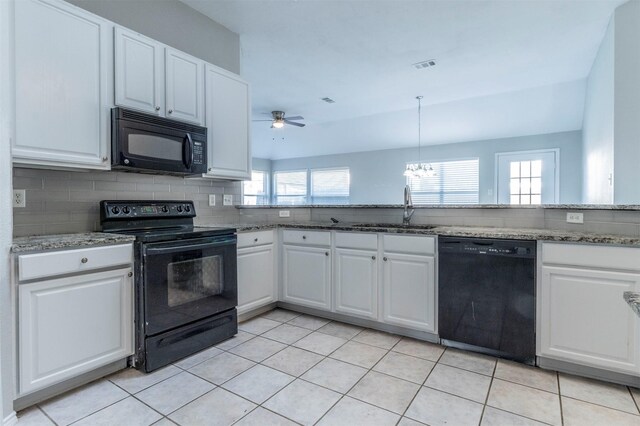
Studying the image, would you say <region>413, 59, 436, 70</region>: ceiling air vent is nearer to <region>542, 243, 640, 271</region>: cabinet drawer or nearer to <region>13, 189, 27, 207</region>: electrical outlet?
<region>542, 243, 640, 271</region>: cabinet drawer

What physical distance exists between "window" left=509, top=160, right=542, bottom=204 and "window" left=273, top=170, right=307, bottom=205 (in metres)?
5.13

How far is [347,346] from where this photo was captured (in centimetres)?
260

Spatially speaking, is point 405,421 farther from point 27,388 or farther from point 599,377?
point 27,388

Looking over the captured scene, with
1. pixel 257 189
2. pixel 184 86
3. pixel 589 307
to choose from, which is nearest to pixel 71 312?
pixel 184 86

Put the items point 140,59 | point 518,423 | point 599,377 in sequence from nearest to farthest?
point 518,423 → point 599,377 → point 140,59

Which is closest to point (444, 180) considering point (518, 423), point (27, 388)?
point (518, 423)

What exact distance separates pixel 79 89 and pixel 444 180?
6848mm

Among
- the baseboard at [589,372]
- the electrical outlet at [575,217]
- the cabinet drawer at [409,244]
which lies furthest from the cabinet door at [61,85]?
the electrical outlet at [575,217]

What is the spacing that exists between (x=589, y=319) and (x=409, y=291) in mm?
1108

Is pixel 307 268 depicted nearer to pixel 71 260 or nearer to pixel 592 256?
pixel 71 260

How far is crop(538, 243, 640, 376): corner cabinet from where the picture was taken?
77.3 inches

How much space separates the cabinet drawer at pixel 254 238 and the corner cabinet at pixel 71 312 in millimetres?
995

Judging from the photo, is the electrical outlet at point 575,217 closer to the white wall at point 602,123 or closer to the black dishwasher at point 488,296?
the black dishwasher at point 488,296

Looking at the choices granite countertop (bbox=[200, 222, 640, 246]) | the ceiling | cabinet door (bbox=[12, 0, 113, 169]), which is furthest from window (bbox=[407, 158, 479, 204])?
cabinet door (bbox=[12, 0, 113, 169])
